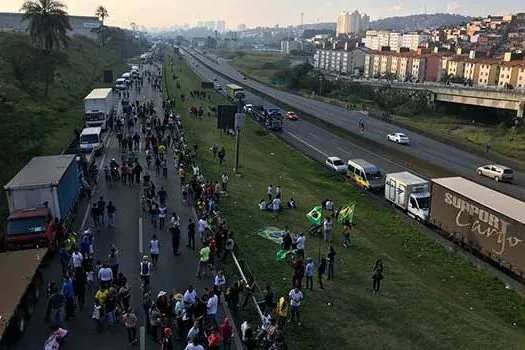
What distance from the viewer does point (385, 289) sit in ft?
65.6

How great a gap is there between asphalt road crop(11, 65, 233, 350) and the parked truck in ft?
1.76

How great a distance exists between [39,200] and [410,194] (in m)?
20.0

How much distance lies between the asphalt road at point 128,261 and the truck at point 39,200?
1.27m

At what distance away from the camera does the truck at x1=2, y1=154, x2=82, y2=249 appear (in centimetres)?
2002

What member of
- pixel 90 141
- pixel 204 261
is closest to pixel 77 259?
pixel 204 261

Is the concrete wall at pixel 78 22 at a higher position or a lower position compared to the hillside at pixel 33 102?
higher

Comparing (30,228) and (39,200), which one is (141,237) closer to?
(39,200)

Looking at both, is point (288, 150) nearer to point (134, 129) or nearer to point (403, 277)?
point (134, 129)

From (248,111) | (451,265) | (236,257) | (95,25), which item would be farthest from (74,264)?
(95,25)

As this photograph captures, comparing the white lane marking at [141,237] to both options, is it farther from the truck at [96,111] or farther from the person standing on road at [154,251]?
the truck at [96,111]

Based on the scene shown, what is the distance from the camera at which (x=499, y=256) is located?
2289 cm

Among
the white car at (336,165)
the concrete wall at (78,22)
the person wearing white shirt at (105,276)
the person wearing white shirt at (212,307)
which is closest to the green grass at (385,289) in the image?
the person wearing white shirt at (212,307)

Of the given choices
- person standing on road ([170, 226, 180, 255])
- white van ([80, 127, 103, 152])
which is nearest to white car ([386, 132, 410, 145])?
white van ([80, 127, 103, 152])

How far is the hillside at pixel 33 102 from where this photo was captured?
97.4 feet
